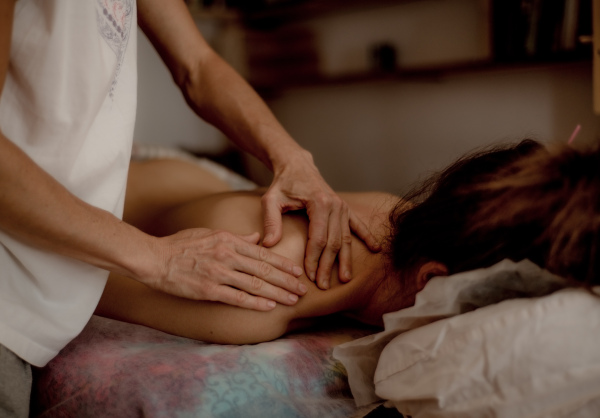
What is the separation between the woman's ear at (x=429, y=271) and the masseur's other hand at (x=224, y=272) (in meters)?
0.20

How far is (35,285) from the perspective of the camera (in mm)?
855

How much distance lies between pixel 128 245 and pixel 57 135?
0.20 m

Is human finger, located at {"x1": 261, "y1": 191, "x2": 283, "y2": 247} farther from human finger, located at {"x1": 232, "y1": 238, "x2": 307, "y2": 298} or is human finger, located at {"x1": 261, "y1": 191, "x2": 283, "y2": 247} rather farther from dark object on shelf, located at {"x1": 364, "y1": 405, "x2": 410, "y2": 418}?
dark object on shelf, located at {"x1": 364, "y1": 405, "x2": 410, "y2": 418}

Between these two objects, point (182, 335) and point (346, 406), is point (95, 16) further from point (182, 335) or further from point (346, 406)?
point (346, 406)

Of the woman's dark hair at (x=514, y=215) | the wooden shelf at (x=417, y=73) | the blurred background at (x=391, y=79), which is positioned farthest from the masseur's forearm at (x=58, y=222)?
the wooden shelf at (x=417, y=73)

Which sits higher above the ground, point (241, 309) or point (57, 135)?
point (57, 135)

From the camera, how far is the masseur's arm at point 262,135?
102cm

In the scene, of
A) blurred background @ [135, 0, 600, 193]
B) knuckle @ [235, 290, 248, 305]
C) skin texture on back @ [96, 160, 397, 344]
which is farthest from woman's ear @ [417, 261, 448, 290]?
blurred background @ [135, 0, 600, 193]

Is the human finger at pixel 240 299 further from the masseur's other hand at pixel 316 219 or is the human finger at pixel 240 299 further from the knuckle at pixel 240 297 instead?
the masseur's other hand at pixel 316 219

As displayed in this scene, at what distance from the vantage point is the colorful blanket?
0.80 m

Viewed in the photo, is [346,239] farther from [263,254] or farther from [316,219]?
[263,254]

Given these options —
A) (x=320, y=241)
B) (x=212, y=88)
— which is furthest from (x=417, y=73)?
(x=320, y=241)

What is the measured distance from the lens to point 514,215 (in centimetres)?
74

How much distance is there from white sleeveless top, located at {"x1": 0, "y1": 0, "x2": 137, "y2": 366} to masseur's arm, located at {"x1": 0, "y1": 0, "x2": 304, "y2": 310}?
0.21ft
